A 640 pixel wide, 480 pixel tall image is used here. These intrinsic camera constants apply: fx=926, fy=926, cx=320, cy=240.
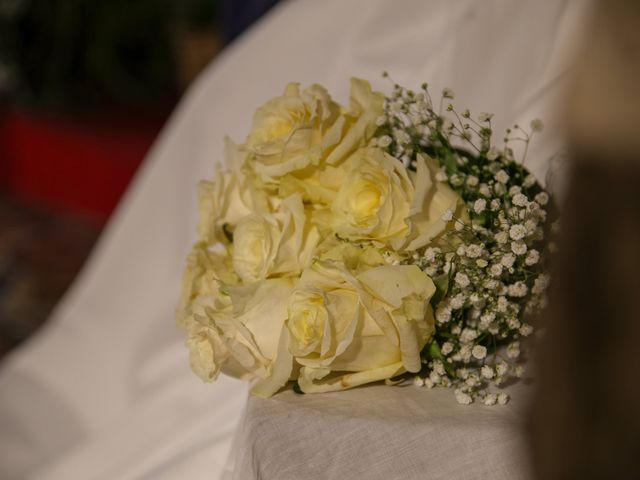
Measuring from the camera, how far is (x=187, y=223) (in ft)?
4.65

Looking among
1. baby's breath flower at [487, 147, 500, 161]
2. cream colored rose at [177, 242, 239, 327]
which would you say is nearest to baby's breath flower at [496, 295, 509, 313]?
baby's breath flower at [487, 147, 500, 161]

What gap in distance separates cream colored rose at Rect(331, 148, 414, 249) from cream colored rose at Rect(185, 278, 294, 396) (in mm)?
69

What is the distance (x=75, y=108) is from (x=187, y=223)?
2.15 m

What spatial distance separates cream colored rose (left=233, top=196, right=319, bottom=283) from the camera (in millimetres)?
691

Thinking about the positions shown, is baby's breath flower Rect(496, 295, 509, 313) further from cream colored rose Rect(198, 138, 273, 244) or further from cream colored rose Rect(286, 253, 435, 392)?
cream colored rose Rect(198, 138, 273, 244)

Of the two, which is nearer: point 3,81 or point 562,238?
point 562,238

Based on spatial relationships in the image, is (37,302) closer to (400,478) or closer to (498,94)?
(498,94)

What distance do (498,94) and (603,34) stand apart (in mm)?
696

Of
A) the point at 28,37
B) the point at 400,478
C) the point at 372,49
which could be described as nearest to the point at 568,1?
the point at 372,49

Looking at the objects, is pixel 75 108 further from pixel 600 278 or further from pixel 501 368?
pixel 600 278

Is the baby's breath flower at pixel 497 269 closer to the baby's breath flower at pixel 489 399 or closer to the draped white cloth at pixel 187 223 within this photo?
the baby's breath flower at pixel 489 399

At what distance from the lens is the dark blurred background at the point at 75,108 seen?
307 centimetres

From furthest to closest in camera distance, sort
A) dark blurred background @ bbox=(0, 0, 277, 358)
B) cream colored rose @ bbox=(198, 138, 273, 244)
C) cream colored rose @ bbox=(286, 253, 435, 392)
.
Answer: dark blurred background @ bbox=(0, 0, 277, 358)
cream colored rose @ bbox=(198, 138, 273, 244)
cream colored rose @ bbox=(286, 253, 435, 392)

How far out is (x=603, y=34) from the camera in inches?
15.2
